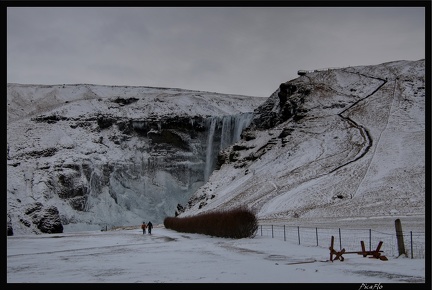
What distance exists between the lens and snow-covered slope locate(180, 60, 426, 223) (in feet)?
163

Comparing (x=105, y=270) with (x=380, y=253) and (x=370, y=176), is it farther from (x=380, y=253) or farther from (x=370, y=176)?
(x=370, y=176)

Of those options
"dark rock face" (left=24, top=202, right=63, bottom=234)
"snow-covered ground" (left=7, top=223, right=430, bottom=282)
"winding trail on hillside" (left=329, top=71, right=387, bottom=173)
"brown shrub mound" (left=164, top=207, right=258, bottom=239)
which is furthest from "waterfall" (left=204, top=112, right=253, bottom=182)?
"snow-covered ground" (left=7, top=223, right=430, bottom=282)

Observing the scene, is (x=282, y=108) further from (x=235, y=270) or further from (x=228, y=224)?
(x=235, y=270)

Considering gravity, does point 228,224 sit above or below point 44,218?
below

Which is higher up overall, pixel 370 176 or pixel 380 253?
pixel 370 176

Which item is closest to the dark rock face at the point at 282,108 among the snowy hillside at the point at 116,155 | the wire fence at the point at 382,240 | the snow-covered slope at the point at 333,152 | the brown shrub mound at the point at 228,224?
the snow-covered slope at the point at 333,152

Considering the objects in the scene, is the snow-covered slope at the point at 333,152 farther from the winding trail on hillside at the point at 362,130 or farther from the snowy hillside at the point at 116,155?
the snowy hillside at the point at 116,155

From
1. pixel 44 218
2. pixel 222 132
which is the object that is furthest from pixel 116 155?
pixel 44 218

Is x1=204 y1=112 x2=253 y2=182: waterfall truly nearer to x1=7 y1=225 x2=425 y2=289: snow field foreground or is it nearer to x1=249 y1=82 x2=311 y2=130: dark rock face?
x1=249 y1=82 x2=311 y2=130: dark rock face

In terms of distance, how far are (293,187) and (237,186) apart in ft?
32.5

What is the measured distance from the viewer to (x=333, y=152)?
6650 cm

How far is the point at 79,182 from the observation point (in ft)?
252

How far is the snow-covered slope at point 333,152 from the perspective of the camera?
4966 centimetres
